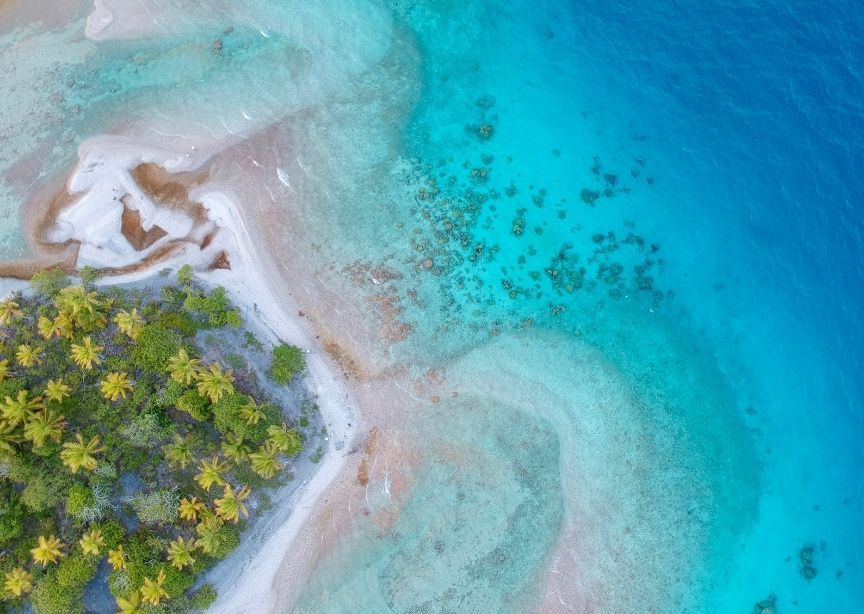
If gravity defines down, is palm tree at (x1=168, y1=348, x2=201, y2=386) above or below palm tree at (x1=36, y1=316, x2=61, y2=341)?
below

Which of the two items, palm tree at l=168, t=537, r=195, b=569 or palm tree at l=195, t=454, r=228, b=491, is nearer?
palm tree at l=195, t=454, r=228, b=491

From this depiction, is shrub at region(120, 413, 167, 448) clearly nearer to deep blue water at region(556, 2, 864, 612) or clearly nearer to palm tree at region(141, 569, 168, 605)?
palm tree at region(141, 569, 168, 605)

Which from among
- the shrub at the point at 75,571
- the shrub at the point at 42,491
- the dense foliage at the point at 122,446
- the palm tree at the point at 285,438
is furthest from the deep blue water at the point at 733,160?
the shrub at the point at 75,571

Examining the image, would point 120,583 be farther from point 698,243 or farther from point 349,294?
point 698,243

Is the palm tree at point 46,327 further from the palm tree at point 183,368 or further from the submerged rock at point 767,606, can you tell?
the submerged rock at point 767,606

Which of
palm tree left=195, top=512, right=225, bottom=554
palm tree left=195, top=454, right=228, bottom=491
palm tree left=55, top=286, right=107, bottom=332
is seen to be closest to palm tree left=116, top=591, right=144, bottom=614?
palm tree left=195, top=512, right=225, bottom=554

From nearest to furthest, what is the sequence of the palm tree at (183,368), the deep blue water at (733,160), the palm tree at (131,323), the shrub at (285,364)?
the palm tree at (183,368)
the palm tree at (131,323)
the shrub at (285,364)
the deep blue water at (733,160)

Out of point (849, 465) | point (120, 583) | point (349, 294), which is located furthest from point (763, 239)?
point (120, 583)
